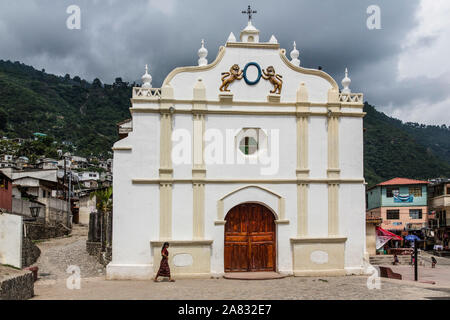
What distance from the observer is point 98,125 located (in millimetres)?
118250

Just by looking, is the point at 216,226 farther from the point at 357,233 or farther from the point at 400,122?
the point at 400,122

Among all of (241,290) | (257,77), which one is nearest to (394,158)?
(257,77)

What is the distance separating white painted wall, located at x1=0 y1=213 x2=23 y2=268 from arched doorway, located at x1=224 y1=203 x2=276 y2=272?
718 centimetres

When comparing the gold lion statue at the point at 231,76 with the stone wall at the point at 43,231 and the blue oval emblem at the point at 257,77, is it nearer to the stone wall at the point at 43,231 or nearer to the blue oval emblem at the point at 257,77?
the blue oval emblem at the point at 257,77

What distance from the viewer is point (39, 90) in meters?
137

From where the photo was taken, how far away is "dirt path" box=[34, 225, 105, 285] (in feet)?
71.0

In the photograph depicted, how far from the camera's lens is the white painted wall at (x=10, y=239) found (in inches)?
582

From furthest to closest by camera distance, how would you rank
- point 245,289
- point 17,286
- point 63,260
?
point 63,260 → point 245,289 → point 17,286

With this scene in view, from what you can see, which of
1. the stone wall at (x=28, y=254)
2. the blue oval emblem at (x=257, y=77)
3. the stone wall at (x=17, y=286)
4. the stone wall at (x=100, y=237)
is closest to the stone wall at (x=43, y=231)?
the stone wall at (x=100, y=237)

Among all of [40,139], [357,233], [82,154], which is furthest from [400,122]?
[357,233]

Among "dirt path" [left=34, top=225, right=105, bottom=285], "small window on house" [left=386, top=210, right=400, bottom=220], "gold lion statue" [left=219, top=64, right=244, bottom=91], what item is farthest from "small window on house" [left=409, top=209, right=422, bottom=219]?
"gold lion statue" [left=219, top=64, right=244, bottom=91]

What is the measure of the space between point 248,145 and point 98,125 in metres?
105

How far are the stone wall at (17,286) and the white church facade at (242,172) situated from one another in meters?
4.42

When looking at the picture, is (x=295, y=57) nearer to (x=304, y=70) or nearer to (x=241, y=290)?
(x=304, y=70)
